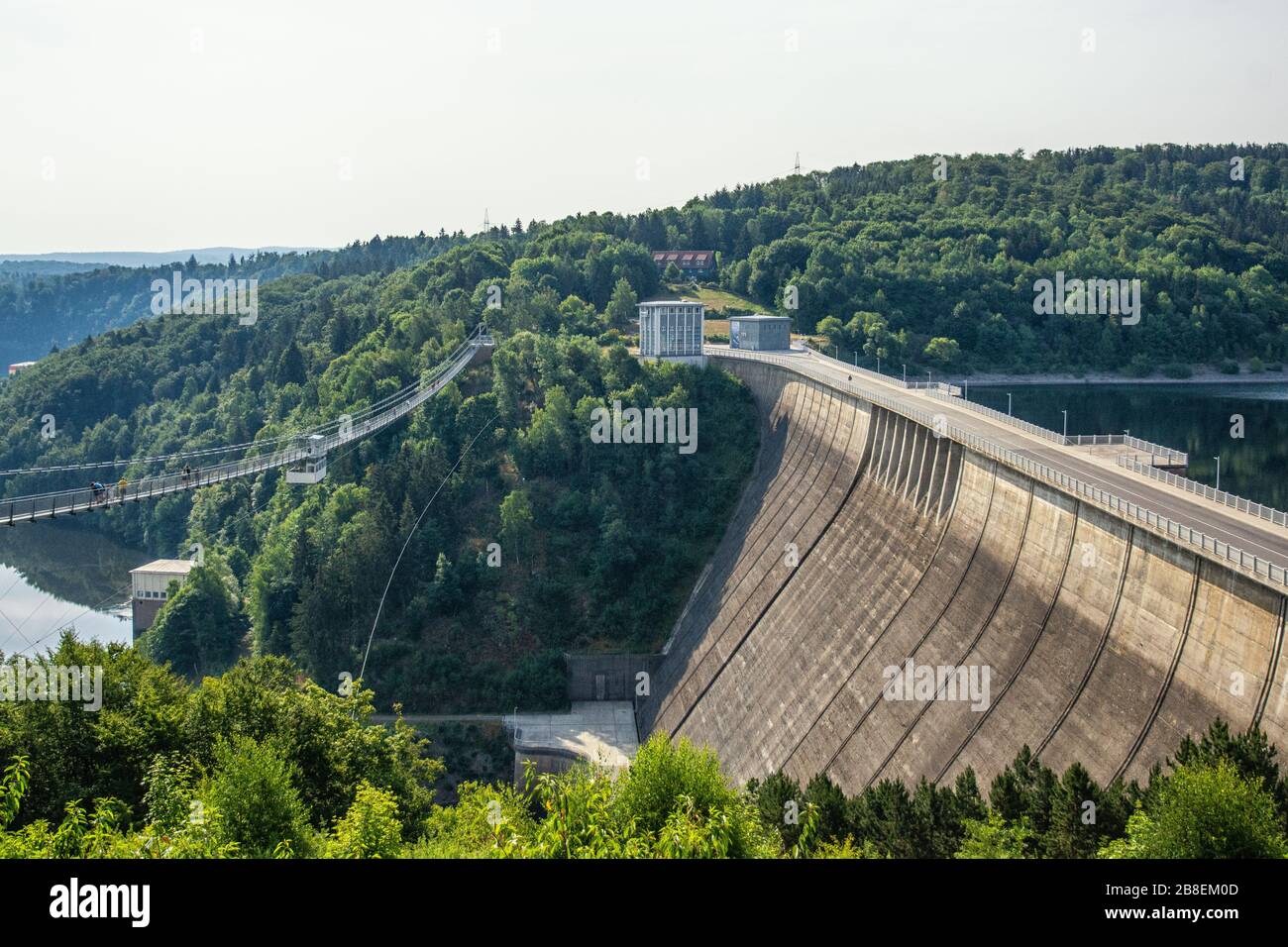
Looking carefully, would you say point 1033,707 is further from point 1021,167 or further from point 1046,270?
point 1021,167

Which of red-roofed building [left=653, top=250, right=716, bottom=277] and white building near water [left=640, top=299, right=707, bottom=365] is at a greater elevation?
red-roofed building [left=653, top=250, right=716, bottom=277]

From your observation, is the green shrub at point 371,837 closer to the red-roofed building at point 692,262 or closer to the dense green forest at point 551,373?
the dense green forest at point 551,373

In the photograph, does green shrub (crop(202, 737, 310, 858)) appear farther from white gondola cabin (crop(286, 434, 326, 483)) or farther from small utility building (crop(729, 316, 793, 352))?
small utility building (crop(729, 316, 793, 352))

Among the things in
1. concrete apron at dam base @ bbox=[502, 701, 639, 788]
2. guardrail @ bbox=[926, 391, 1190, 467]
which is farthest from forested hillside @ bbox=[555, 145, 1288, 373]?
guardrail @ bbox=[926, 391, 1190, 467]

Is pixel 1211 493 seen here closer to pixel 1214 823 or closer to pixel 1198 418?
pixel 1214 823

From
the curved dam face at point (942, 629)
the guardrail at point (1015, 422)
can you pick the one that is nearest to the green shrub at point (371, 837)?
the curved dam face at point (942, 629)

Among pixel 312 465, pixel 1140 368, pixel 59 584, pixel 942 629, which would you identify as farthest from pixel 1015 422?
pixel 1140 368
